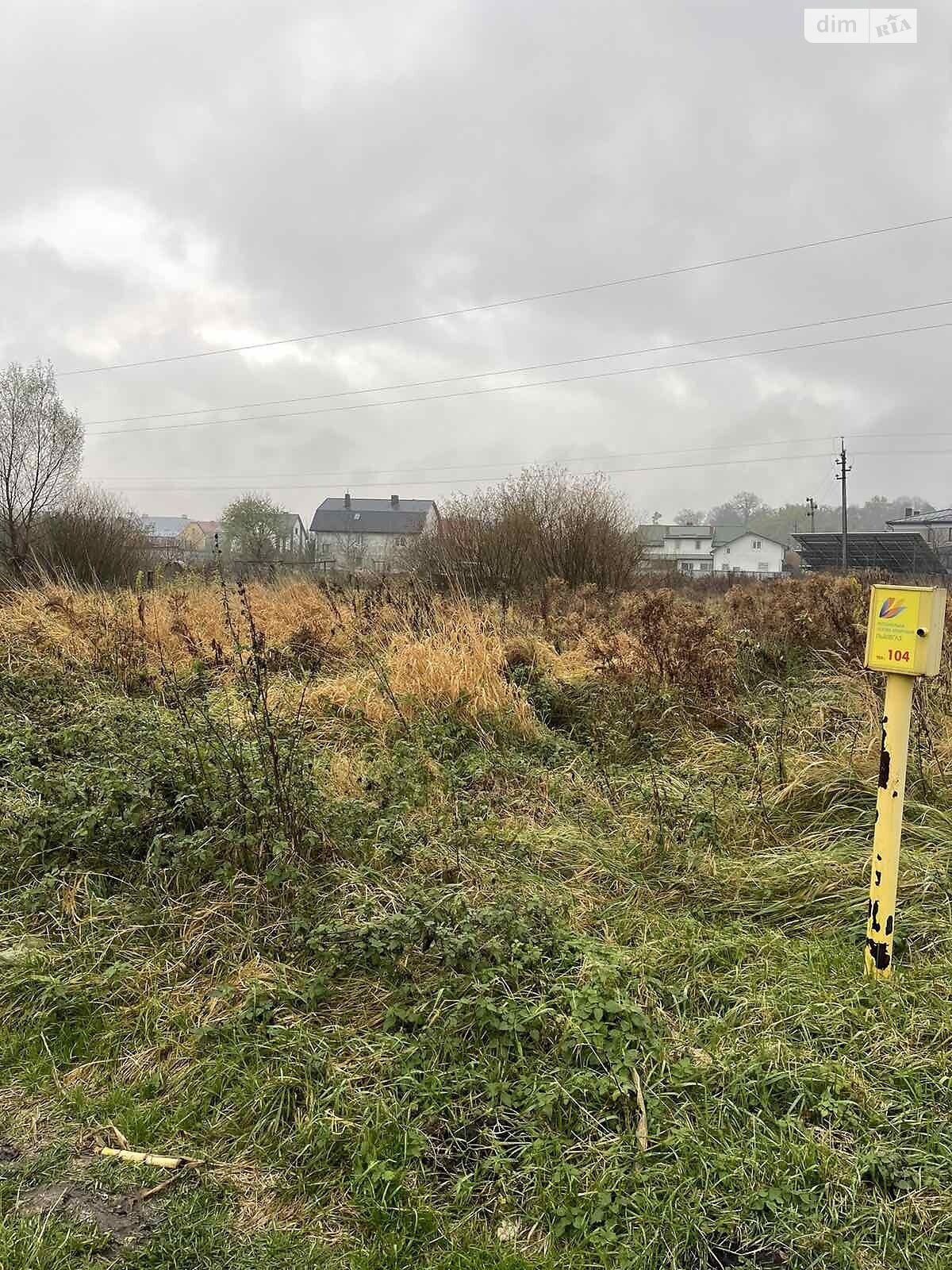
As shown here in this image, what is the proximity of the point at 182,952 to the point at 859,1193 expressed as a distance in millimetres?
2148

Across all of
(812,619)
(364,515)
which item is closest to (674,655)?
(812,619)

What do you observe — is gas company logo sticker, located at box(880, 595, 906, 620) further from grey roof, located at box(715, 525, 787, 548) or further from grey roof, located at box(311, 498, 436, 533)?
grey roof, located at box(715, 525, 787, 548)

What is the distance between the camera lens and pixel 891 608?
7.45 ft

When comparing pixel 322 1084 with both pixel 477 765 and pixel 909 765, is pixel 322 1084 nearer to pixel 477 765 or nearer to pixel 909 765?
pixel 477 765

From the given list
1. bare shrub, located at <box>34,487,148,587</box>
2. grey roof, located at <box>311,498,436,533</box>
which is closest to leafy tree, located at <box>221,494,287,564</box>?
grey roof, located at <box>311,498,436,533</box>

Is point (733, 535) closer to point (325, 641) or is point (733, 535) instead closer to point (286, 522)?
point (286, 522)

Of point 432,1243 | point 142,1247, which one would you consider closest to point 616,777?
point 432,1243

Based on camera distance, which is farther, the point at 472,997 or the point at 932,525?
the point at 932,525

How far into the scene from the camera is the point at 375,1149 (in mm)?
1838

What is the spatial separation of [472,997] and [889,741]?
1513 mm

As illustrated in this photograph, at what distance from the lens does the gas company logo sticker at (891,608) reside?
7.36ft

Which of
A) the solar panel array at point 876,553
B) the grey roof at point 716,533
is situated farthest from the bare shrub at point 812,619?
the grey roof at point 716,533

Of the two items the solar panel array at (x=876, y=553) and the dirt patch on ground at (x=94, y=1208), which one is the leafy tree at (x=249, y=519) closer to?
the solar panel array at (x=876, y=553)

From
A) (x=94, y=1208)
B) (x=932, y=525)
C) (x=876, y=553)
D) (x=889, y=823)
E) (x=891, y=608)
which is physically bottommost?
(x=94, y=1208)
